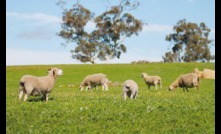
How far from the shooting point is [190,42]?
9606cm

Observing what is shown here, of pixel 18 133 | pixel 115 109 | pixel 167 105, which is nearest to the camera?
pixel 18 133

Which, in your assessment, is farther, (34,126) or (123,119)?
(123,119)

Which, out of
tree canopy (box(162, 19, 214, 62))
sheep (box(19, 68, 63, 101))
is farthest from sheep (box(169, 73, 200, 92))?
tree canopy (box(162, 19, 214, 62))

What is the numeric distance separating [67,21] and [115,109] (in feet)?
241

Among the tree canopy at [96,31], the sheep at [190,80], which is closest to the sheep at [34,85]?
the sheep at [190,80]

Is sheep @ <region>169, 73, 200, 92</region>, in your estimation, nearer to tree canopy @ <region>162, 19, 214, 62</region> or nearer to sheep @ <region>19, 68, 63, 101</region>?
sheep @ <region>19, 68, 63, 101</region>

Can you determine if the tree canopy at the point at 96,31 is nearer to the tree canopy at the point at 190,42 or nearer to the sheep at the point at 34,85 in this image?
the tree canopy at the point at 190,42

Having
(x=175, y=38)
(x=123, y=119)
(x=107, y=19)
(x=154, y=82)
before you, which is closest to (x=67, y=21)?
(x=107, y=19)

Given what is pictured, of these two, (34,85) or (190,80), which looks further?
(190,80)

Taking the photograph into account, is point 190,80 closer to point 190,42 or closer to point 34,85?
point 34,85

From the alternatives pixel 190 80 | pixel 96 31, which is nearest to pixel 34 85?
pixel 190 80

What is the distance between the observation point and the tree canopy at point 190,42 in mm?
94500

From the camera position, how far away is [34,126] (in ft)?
39.0
